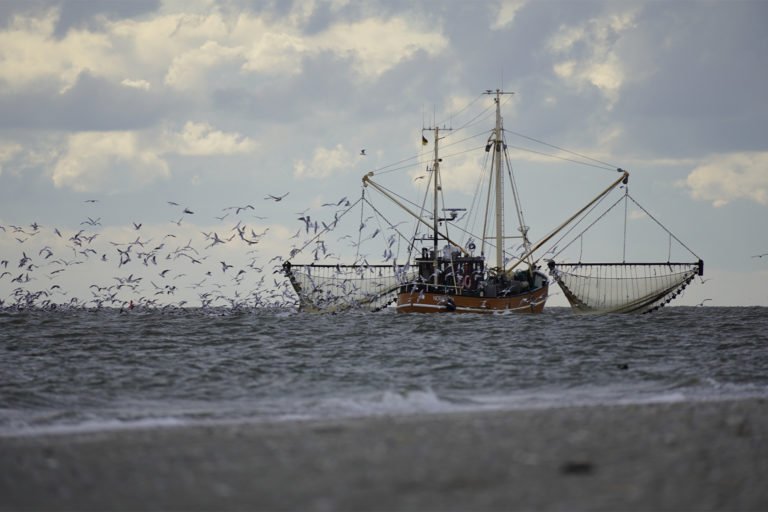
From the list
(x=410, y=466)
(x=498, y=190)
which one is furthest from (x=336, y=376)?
(x=498, y=190)

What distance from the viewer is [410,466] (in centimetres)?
1079

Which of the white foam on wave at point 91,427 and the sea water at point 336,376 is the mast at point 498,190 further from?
the white foam on wave at point 91,427

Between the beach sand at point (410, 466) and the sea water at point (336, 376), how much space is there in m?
3.96

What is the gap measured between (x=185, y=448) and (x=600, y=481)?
5.49m

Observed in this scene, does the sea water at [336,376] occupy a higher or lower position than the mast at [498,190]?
lower

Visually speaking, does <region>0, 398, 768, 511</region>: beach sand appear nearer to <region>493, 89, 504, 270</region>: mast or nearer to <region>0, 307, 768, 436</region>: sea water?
<region>0, 307, 768, 436</region>: sea water

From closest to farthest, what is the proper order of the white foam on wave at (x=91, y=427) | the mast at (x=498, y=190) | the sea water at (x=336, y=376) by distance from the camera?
the white foam on wave at (x=91, y=427) → the sea water at (x=336, y=376) → the mast at (x=498, y=190)

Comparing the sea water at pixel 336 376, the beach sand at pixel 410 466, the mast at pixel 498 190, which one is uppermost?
the mast at pixel 498 190

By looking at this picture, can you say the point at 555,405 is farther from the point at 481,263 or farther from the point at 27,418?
the point at 481,263

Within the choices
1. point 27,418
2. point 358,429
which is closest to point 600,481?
point 358,429

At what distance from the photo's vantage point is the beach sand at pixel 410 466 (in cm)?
934

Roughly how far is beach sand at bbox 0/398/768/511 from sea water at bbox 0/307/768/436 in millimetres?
3963

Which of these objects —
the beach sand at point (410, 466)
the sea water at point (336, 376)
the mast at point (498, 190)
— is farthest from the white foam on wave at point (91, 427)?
the mast at point (498, 190)

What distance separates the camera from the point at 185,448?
499 inches
